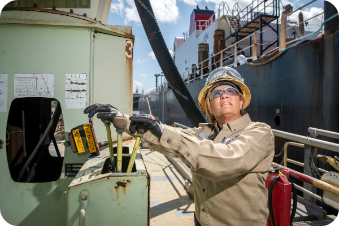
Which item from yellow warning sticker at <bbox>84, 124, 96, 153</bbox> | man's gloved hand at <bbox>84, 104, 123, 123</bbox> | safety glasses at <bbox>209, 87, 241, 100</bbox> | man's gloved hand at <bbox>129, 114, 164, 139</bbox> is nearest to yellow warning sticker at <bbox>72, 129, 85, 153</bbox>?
yellow warning sticker at <bbox>84, 124, 96, 153</bbox>

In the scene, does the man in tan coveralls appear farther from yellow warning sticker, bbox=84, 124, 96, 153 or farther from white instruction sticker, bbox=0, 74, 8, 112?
white instruction sticker, bbox=0, 74, 8, 112

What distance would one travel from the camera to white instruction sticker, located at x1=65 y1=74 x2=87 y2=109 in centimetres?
248

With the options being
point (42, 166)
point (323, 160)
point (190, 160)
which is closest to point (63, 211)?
point (42, 166)

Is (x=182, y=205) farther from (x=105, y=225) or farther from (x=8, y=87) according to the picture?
(x=8, y=87)

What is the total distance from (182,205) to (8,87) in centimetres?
295

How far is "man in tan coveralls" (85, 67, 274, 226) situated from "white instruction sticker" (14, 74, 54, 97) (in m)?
1.23

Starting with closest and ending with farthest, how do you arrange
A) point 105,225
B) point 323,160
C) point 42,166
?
point 105,225 < point 323,160 < point 42,166

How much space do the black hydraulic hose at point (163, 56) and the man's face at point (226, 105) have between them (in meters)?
2.19

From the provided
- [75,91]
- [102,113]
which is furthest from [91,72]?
[102,113]

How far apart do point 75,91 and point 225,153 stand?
2005 mm

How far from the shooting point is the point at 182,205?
137 inches

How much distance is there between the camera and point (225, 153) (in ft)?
3.91

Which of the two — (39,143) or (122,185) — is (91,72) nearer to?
(39,143)

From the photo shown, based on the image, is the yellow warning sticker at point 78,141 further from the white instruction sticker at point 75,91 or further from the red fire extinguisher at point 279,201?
the red fire extinguisher at point 279,201
